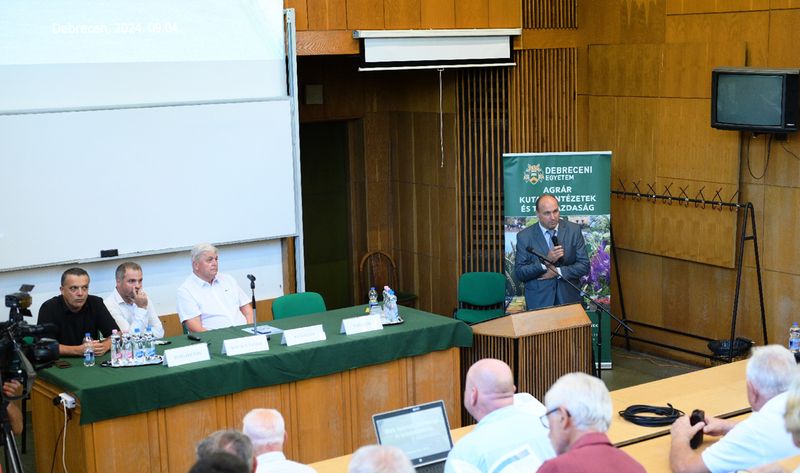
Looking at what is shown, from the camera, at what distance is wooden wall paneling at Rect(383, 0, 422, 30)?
8438 mm

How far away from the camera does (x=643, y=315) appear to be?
364 inches

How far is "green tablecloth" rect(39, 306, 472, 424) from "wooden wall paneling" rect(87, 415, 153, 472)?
0.22 ft

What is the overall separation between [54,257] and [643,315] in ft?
16.4

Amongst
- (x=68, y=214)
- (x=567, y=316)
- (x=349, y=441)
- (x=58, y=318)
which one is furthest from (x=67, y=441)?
(x=567, y=316)

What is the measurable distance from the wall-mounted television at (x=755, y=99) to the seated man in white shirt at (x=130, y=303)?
14.5 ft

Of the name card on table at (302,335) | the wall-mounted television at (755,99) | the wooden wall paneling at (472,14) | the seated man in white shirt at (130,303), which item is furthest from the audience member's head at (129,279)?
the wall-mounted television at (755,99)

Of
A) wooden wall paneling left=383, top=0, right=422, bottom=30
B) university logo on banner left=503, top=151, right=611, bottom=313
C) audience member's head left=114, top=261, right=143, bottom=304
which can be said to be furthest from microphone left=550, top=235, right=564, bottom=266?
audience member's head left=114, top=261, right=143, bottom=304

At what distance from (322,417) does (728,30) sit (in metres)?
4.50

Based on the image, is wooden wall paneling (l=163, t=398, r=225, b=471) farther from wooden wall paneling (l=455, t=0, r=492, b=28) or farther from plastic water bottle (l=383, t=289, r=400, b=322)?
wooden wall paneling (l=455, t=0, r=492, b=28)

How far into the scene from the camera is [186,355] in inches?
223

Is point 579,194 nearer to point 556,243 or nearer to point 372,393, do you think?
point 556,243

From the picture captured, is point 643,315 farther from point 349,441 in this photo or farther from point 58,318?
point 58,318

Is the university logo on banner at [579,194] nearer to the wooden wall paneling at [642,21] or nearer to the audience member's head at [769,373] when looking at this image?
the wooden wall paneling at [642,21]

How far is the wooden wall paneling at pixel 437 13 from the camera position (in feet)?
28.2
